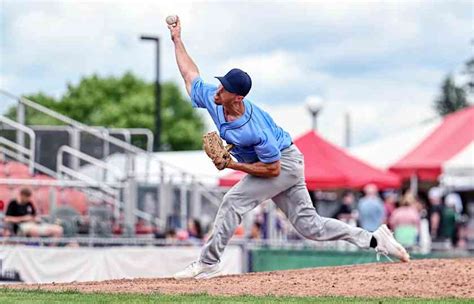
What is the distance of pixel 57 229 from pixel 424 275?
9.61 metres

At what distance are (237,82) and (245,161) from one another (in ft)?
3.23

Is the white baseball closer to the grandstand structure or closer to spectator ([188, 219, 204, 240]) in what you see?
the grandstand structure

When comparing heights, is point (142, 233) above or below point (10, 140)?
below

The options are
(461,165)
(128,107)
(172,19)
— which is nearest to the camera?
(172,19)

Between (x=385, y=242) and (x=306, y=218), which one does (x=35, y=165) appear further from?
(x=306, y=218)

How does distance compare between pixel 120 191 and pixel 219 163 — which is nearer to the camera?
pixel 219 163

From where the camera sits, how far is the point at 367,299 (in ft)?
36.1

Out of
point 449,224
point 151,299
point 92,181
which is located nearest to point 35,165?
point 92,181

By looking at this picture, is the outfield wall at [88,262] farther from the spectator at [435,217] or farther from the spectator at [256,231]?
the spectator at [435,217]

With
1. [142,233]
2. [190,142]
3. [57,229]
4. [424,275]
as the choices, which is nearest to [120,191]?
[142,233]

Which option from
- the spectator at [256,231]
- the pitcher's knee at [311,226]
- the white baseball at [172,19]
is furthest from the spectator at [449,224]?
the white baseball at [172,19]

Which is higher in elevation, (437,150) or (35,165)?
(437,150)

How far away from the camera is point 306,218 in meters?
12.4

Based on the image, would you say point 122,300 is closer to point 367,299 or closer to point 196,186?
point 367,299
